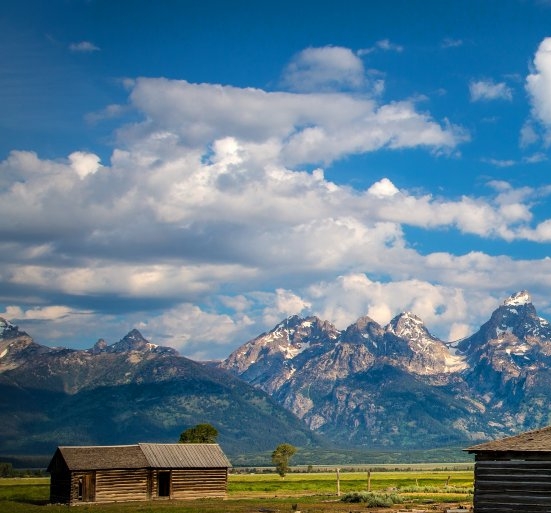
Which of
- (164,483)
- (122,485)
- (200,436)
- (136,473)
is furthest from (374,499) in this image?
(200,436)

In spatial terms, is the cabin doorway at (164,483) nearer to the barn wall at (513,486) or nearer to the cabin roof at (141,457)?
the cabin roof at (141,457)

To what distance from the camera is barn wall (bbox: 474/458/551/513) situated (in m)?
39.8

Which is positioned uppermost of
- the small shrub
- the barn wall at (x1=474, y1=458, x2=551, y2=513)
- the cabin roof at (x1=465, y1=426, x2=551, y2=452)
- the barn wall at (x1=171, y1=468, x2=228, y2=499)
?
the cabin roof at (x1=465, y1=426, x2=551, y2=452)

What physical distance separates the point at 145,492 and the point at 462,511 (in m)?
37.5

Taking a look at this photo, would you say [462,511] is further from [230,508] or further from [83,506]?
[83,506]

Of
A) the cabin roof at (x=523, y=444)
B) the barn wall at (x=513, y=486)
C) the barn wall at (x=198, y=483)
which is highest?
the cabin roof at (x=523, y=444)

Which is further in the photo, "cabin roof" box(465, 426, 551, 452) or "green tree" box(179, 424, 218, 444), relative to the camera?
"green tree" box(179, 424, 218, 444)

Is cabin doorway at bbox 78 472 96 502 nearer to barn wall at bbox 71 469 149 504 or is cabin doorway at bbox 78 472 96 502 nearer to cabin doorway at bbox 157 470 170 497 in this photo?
barn wall at bbox 71 469 149 504

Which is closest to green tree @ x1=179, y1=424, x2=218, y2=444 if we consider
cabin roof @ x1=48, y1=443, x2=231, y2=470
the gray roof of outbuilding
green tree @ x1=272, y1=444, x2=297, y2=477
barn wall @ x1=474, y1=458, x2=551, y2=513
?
green tree @ x1=272, y1=444, x2=297, y2=477

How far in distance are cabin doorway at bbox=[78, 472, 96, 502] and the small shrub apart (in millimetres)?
22137

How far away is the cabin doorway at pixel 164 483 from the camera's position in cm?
8131

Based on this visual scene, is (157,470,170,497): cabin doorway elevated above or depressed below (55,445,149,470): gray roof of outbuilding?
below

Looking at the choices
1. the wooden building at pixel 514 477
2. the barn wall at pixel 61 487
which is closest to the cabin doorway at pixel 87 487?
the barn wall at pixel 61 487

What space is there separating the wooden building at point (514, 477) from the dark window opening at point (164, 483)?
4567 centimetres
